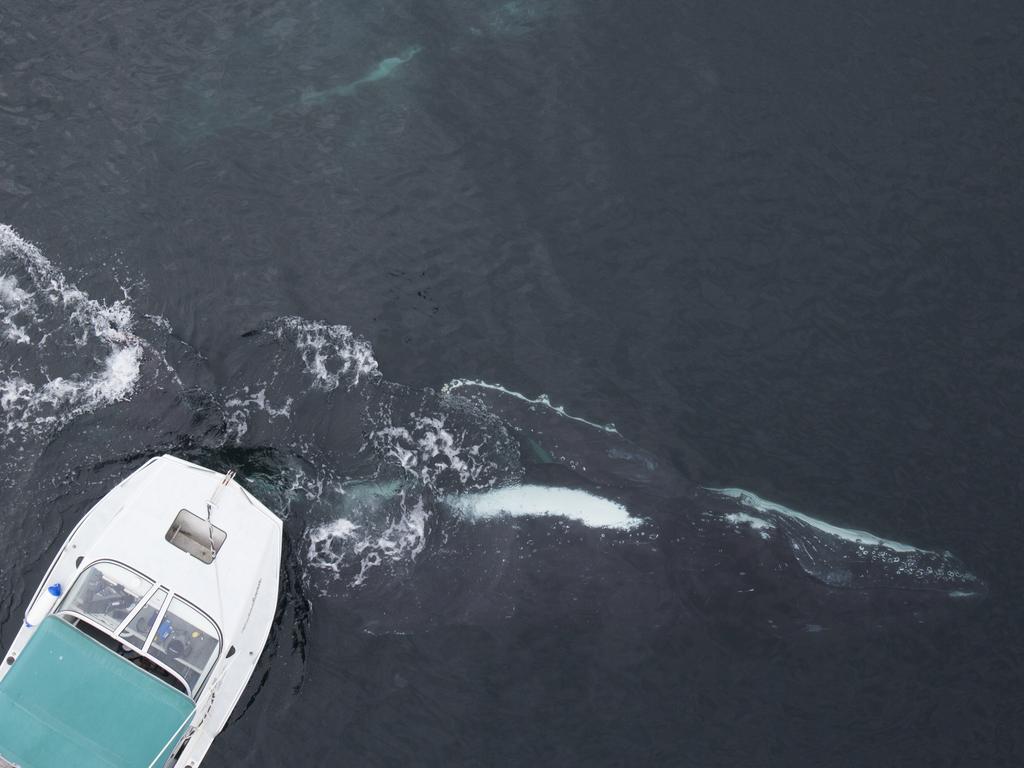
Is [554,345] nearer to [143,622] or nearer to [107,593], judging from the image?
[143,622]

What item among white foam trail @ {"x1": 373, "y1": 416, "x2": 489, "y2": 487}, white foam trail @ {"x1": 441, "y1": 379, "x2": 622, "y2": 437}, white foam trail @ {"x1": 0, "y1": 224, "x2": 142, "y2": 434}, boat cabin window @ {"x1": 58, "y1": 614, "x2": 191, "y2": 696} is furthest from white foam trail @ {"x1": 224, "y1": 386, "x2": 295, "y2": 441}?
boat cabin window @ {"x1": 58, "y1": 614, "x2": 191, "y2": 696}

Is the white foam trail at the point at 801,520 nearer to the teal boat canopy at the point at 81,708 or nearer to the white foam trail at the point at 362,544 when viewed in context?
the white foam trail at the point at 362,544

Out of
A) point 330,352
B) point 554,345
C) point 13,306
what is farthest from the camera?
point 554,345

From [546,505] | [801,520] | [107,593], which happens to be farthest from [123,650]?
[801,520]

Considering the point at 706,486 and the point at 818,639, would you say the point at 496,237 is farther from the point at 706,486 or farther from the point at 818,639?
the point at 818,639

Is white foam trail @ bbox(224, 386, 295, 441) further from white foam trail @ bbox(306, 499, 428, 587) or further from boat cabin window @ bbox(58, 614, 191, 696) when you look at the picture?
boat cabin window @ bbox(58, 614, 191, 696)

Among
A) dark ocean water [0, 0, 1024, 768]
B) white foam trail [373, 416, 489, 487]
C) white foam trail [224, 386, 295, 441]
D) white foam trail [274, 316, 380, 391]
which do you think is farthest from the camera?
white foam trail [274, 316, 380, 391]
